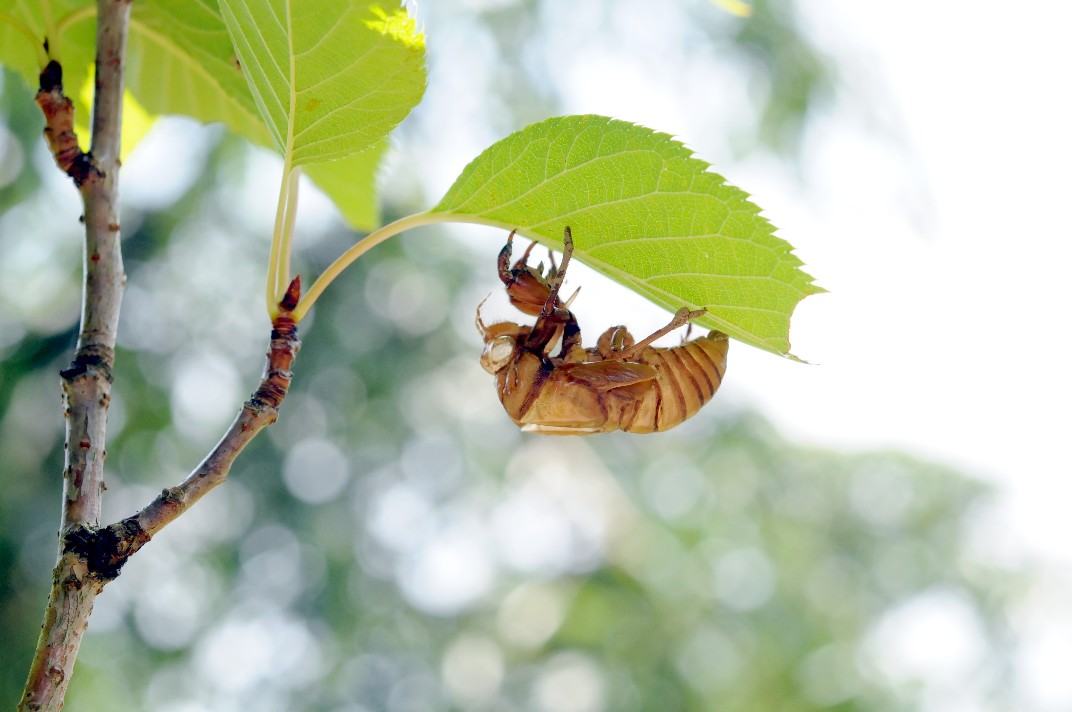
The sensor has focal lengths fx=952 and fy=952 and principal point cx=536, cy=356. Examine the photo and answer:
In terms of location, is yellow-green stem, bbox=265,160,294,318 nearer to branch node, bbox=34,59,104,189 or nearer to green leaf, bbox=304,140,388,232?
branch node, bbox=34,59,104,189

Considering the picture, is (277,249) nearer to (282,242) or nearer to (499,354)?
(282,242)

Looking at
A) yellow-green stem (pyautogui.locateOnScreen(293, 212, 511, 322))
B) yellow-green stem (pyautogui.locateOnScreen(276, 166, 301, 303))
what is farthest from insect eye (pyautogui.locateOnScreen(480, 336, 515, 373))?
yellow-green stem (pyautogui.locateOnScreen(276, 166, 301, 303))

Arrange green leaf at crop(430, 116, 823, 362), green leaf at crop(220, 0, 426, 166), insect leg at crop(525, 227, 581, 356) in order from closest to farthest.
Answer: green leaf at crop(220, 0, 426, 166) < green leaf at crop(430, 116, 823, 362) < insect leg at crop(525, 227, 581, 356)

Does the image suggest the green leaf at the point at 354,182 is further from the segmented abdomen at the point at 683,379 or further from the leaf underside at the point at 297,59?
the segmented abdomen at the point at 683,379

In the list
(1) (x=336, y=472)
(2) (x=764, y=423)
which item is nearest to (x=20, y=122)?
(1) (x=336, y=472)

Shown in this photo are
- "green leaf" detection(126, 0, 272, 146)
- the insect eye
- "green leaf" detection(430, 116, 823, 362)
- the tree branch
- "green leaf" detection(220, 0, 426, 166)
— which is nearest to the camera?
the tree branch

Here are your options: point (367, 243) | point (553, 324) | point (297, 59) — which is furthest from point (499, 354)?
point (297, 59)
